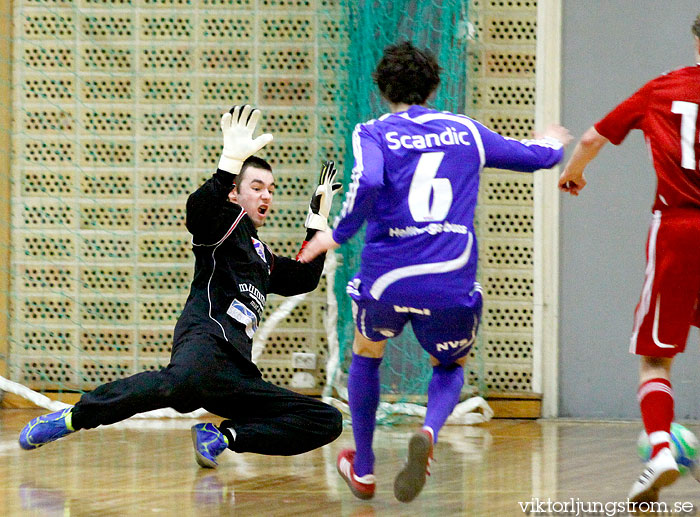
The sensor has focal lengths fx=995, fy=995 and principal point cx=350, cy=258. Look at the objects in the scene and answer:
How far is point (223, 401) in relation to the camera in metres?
4.16

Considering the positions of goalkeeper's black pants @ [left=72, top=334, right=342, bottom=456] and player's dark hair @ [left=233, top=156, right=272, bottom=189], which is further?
player's dark hair @ [left=233, top=156, right=272, bottom=189]

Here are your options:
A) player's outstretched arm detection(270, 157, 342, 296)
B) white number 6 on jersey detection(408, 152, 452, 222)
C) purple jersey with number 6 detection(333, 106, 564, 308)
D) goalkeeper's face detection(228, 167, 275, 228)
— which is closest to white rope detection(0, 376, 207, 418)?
player's outstretched arm detection(270, 157, 342, 296)

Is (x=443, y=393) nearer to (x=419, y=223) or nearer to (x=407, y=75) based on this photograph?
(x=419, y=223)

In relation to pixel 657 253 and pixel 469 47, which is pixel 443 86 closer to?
pixel 469 47

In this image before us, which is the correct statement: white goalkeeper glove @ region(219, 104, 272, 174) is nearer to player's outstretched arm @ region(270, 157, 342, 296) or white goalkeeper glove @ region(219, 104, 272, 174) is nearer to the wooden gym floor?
player's outstretched arm @ region(270, 157, 342, 296)

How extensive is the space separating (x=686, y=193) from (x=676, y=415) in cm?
279

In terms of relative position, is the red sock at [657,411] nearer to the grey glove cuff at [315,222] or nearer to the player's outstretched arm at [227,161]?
the grey glove cuff at [315,222]

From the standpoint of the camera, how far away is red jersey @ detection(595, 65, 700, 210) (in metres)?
3.44

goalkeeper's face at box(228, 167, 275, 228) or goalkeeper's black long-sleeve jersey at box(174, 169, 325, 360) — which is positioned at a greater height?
goalkeeper's face at box(228, 167, 275, 228)

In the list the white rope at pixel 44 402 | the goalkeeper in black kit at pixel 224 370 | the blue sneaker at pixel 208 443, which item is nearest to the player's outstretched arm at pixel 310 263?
the goalkeeper in black kit at pixel 224 370

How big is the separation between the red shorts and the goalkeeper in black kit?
1.40 m

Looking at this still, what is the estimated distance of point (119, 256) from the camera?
6.21 meters

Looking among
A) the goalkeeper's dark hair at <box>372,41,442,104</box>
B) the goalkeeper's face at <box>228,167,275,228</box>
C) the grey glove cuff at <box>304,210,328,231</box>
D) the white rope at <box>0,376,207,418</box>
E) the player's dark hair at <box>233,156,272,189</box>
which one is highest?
the goalkeeper's dark hair at <box>372,41,442,104</box>

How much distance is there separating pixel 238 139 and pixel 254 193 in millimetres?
515
